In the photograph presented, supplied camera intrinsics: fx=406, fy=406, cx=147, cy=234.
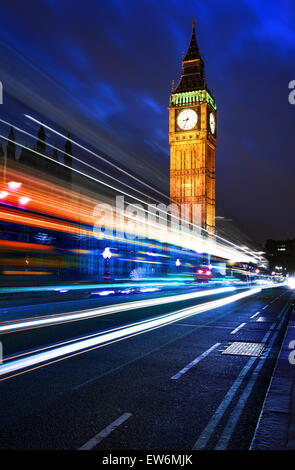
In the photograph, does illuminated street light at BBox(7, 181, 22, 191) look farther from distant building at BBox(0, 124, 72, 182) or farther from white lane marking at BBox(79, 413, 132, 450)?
distant building at BBox(0, 124, 72, 182)

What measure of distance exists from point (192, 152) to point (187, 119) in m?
9.96

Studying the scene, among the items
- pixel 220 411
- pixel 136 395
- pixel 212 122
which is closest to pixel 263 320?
pixel 136 395

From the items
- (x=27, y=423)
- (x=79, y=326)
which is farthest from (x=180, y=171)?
(x=27, y=423)

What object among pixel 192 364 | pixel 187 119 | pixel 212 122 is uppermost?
pixel 212 122

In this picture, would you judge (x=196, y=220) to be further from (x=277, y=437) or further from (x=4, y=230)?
(x=277, y=437)

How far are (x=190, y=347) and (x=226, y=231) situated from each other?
129 meters

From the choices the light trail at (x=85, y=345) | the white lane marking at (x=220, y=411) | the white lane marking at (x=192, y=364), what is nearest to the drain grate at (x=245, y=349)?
the white lane marking at (x=192, y=364)

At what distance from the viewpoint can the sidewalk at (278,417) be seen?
428 cm

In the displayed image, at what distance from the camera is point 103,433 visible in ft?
15.3

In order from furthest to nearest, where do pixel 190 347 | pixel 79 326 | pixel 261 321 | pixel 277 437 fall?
pixel 261 321 → pixel 79 326 → pixel 190 347 → pixel 277 437

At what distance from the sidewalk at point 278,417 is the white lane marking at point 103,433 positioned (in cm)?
162

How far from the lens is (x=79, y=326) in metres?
13.0

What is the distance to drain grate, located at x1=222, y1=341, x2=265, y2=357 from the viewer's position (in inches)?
373

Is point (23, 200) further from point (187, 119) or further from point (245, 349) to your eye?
point (187, 119)
